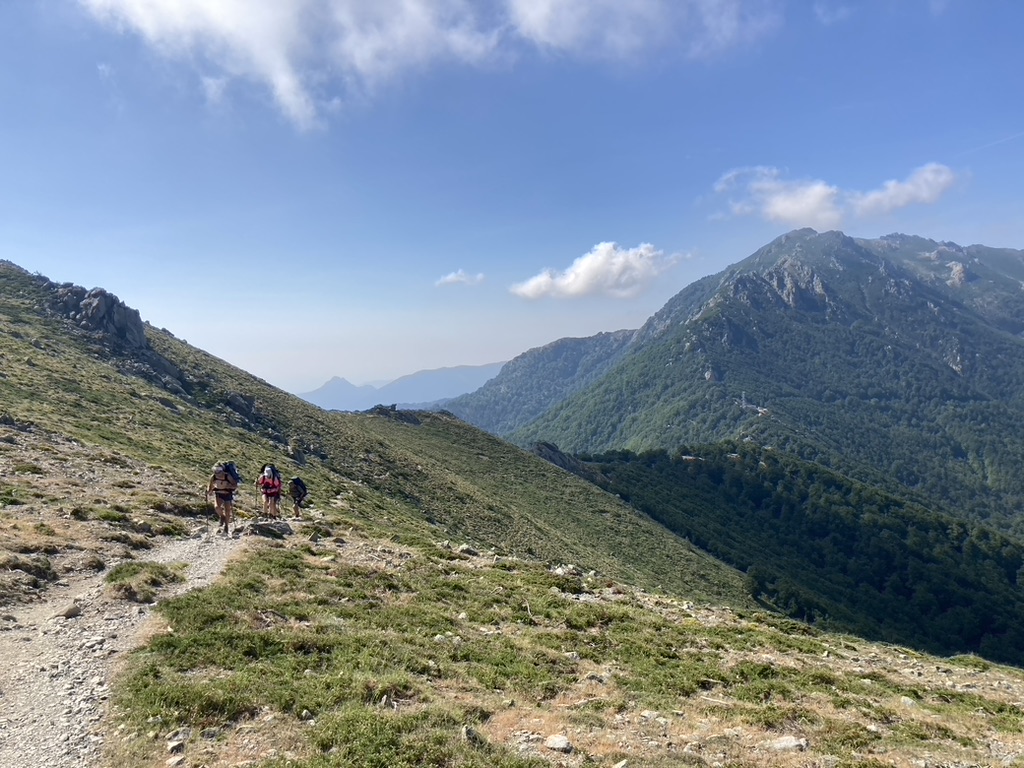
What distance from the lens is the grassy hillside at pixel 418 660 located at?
892 cm

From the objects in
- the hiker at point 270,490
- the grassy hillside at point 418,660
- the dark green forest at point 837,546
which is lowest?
the dark green forest at point 837,546

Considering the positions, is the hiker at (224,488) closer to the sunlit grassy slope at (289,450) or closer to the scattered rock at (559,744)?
the sunlit grassy slope at (289,450)

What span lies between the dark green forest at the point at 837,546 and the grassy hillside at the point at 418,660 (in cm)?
5323

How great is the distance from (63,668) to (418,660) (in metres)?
6.60

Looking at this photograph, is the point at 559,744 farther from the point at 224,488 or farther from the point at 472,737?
the point at 224,488

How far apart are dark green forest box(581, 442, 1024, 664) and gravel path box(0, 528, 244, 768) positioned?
64.9 metres

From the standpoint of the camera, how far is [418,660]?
12.0m

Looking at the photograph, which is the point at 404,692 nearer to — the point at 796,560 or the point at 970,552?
the point at 796,560

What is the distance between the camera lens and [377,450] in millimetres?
56312

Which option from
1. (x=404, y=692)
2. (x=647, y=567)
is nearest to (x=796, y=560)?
(x=647, y=567)

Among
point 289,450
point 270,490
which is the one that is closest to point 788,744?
point 270,490

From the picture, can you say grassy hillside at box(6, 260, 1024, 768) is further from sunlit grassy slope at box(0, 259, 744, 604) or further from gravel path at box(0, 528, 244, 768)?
sunlit grassy slope at box(0, 259, 744, 604)

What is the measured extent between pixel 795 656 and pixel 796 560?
117 metres

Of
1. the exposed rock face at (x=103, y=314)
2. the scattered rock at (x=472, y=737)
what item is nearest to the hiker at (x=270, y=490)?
the scattered rock at (x=472, y=737)
